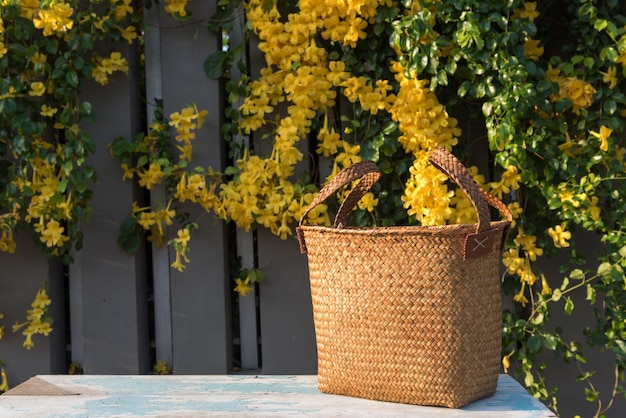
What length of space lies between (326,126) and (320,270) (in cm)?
63

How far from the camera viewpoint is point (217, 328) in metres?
2.29

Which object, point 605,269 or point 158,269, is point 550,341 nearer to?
point 605,269

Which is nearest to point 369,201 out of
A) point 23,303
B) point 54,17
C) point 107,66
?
point 107,66

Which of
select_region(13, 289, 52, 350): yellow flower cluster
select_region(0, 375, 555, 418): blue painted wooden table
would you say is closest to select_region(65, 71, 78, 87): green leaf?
select_region(13, 289, 52, 350): yellow flower cluster

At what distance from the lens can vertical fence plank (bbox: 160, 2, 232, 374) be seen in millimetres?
2277

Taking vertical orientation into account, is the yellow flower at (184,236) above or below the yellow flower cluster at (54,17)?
below

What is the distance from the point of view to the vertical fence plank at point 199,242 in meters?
2.28

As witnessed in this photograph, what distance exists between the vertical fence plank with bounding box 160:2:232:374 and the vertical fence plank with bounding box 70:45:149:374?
0.37 feet

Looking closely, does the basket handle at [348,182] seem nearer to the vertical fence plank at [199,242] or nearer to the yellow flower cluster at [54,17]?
the vertical fence plank at [199,242]

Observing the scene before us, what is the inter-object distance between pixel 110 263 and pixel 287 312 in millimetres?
526

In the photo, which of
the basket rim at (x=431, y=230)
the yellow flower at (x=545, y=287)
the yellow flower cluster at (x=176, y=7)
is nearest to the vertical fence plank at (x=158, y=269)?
the yellow flower cluster at (x=176, y=7)

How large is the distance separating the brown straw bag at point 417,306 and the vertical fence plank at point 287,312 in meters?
0.66

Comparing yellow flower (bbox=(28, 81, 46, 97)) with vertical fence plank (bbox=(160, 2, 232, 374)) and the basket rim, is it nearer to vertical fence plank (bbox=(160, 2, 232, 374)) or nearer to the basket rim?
vertical fence plank (bbox=(160, 2, 232, 374))

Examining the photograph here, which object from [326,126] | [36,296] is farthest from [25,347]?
[326,126]
